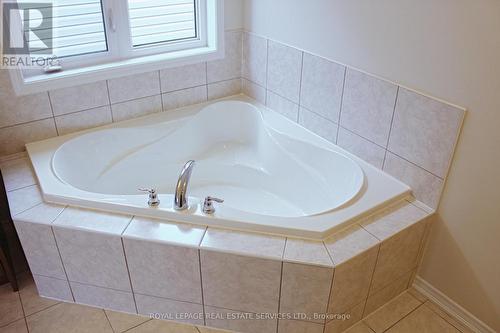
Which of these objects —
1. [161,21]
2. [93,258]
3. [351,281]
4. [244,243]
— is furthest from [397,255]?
[161,21]

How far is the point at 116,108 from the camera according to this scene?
2469mm

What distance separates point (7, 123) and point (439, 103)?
2.12m

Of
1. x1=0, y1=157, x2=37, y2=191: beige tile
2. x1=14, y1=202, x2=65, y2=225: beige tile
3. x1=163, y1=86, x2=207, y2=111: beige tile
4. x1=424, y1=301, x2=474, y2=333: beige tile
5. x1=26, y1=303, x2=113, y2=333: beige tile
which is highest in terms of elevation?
x1=163, y1=86, x2=207, y2=111: beige tile

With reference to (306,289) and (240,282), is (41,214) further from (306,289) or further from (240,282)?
(306,289)

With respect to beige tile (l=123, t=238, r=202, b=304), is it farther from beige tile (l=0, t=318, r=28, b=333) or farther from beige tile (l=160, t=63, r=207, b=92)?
beige tile (l=160, t=63, r=207, b=92)

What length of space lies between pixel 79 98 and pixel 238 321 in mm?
1501

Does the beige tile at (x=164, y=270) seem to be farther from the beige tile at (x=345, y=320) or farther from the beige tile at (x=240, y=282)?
the beige tile at (x=345, y=320)

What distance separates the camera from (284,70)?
8.14 ft

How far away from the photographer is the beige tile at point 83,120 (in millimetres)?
2314

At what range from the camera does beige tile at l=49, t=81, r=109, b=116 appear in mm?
2248

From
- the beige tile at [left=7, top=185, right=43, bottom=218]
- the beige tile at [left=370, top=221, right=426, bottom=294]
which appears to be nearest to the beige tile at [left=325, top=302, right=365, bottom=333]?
the beige tile at [left=370, top=221, right=426, bottom=294]

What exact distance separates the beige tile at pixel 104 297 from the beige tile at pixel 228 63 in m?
1.50

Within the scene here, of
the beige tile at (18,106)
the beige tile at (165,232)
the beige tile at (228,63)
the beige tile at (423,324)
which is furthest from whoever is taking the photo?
the beige tile at (228,63)

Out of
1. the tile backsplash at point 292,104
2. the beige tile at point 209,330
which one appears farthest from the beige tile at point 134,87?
the beige tile at point 209,330
